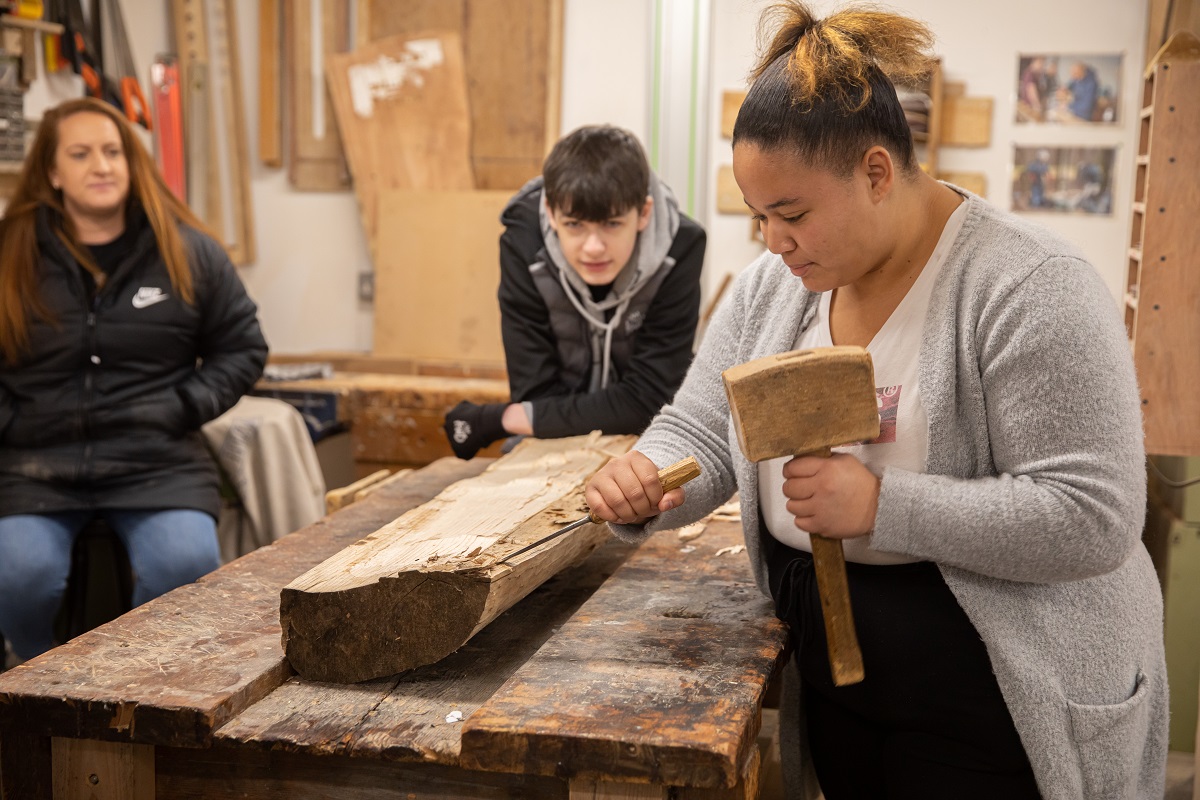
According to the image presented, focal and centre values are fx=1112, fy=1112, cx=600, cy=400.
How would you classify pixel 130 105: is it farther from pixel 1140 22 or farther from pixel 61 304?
pixel 1140 22

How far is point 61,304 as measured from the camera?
10.8 ft

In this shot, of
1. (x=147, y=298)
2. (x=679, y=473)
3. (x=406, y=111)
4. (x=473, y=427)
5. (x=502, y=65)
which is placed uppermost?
(x=502, y=65)

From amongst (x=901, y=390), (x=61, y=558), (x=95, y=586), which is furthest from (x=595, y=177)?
(x=95, y=586)

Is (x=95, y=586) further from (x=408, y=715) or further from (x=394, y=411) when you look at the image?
(x=408, y=715)

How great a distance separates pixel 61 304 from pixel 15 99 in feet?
4.49

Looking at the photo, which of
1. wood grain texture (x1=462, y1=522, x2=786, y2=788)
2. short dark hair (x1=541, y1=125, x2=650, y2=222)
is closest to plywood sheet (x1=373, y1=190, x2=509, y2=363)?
short dark hair (x1=541, y1=125, x2=650, y2=222)

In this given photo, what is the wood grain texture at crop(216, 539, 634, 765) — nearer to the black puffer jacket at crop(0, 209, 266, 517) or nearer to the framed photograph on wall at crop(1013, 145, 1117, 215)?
the black puffer jacket at crop(0, 209, 266, 517)

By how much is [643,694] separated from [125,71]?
451 centimetres

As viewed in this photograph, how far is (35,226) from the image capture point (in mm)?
3332

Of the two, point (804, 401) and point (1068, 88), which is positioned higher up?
point (1068, 88)

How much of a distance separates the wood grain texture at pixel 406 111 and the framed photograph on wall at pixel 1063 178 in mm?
2604

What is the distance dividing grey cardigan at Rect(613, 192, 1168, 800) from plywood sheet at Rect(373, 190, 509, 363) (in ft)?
12.6

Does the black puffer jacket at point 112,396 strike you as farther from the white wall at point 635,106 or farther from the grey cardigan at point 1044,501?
the grey cardigan at point 1044,501

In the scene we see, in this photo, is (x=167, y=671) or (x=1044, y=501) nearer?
(x=1044, y=501)
